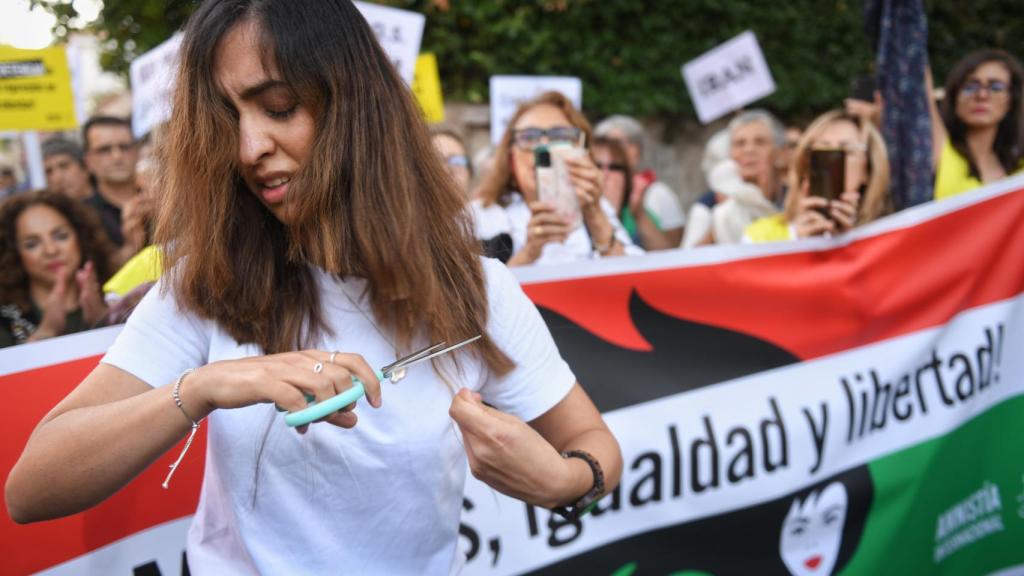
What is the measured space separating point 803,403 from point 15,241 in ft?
9.28

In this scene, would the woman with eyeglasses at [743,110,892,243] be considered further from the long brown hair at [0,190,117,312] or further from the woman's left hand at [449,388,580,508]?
the long brown hair at [0,190,117,312]

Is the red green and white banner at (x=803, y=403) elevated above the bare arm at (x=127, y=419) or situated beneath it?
situated beneath

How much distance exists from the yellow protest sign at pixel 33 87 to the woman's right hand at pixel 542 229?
2.66 meters

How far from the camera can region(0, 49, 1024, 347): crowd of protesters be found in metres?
3.30

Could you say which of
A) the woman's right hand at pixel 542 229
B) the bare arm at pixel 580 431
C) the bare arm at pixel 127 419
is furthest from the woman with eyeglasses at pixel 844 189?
the bare arm at pixel 127 419

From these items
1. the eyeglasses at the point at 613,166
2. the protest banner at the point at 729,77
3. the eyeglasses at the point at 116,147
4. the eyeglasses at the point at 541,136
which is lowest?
the eyeglasses at the point at 613,166

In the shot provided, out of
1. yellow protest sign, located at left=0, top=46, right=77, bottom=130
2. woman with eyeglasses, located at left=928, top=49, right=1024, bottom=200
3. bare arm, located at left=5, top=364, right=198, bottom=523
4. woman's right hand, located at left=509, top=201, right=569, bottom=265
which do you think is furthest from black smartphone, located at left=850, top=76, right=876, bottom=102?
bare arm, located at left=5, top=364, right=198, bottom=523

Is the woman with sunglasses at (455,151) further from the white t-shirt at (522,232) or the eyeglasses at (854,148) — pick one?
the eyeglasses at (854,148)

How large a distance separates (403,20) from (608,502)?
3218mm

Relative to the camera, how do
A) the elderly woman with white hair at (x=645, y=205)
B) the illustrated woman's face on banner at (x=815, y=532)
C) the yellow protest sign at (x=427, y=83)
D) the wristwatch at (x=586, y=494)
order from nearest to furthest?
the wristwatch at (x=586, y=494) → the illustrated woman's face on banner at (x=815, y=532) → the yellow protest sign at (x=427, y=83) → the elderly woman with white hair at (x=645, y=205)

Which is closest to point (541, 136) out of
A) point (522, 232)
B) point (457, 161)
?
point (522, 232)

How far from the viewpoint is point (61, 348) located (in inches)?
76.0

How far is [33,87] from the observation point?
4.54 metres

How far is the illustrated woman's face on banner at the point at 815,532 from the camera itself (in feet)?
9.10
